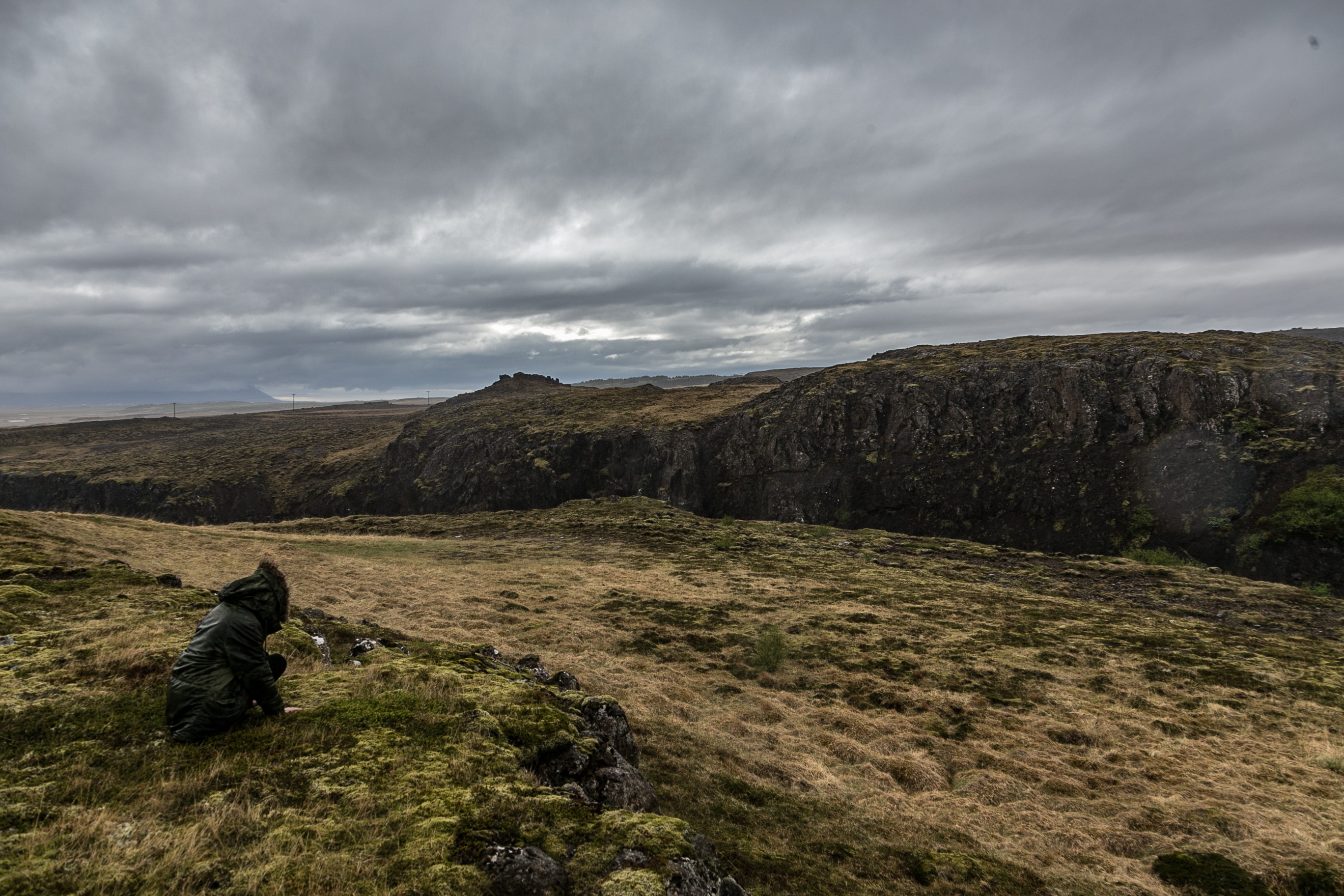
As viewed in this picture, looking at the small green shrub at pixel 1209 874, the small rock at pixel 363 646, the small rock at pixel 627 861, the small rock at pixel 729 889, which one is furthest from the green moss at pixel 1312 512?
the small rock at pixel 363 646

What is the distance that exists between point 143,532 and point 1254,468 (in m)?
76.3

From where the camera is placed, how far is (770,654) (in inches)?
753

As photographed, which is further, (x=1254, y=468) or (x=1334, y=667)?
(x=1254, y=468)

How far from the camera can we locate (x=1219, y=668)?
1956 cm

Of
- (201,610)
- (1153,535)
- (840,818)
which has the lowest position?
(1153,535)

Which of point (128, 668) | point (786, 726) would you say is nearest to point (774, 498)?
point (786, 726)

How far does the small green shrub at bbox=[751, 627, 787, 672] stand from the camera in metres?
19.1

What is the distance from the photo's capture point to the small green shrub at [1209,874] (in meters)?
8.64

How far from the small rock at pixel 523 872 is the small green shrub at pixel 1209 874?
10.2 metres

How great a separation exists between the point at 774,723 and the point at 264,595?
41.5 feet

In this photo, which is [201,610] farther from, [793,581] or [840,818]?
[793,581]

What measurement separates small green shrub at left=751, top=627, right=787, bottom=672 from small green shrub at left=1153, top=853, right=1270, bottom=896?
10.7 meters

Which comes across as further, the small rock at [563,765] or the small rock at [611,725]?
the small rock at [611,725]

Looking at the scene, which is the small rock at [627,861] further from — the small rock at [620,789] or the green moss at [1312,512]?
the green moss at [1312,512]
